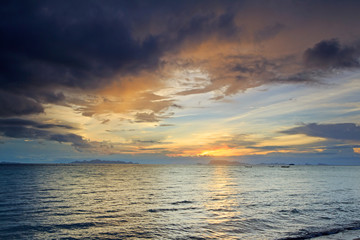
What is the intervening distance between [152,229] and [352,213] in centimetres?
2799

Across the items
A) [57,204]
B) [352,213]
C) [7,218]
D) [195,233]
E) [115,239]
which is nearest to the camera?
[115,239]

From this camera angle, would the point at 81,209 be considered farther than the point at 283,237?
Yes

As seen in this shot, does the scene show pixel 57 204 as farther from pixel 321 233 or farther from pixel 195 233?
pixel 321 233

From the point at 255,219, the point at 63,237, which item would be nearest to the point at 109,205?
the point at 63,237

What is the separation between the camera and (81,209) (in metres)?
33.7

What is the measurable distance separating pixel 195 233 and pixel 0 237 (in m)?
18.1

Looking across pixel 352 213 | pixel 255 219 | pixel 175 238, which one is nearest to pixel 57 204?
pixel 175 238

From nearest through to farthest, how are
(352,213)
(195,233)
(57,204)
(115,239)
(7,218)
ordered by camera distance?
(115,239) → (195,233) → (7,218) → (352,213) → (57,204)

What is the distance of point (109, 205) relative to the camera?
1470 inches

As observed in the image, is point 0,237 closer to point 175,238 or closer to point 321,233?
point 175,238

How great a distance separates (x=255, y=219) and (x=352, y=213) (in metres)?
15.2

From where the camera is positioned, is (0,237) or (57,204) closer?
(0,237)

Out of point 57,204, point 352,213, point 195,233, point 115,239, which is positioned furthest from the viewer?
point 57,204

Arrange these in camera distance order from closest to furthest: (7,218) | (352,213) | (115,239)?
1. (115,239)
2. (7,218)
3. (352,213)
